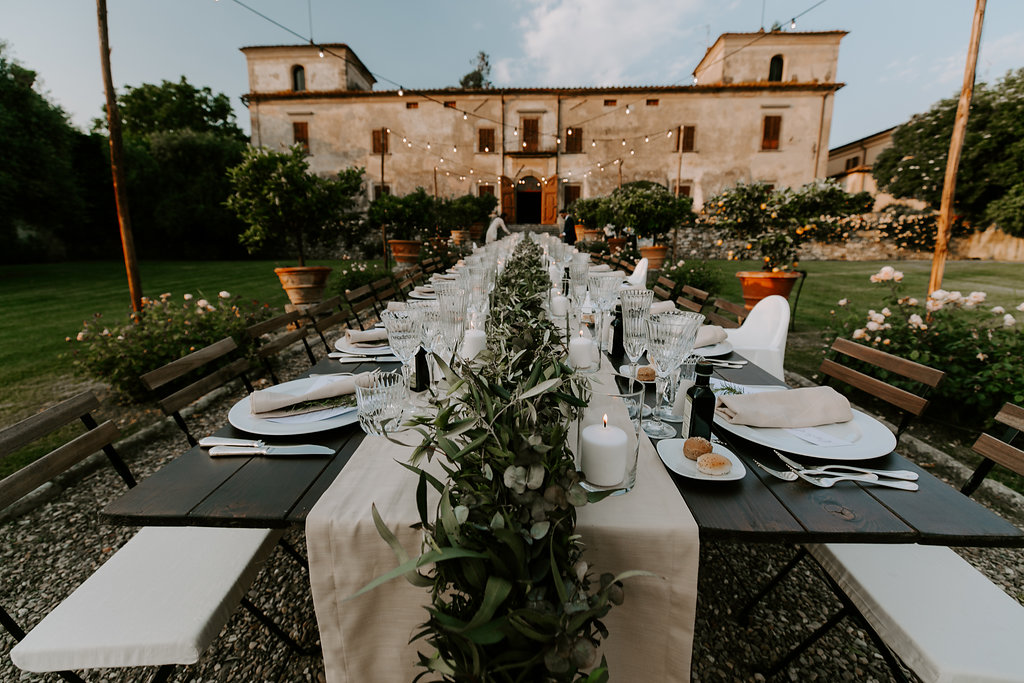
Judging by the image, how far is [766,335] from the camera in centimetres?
293

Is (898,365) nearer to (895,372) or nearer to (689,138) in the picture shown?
(895,372)

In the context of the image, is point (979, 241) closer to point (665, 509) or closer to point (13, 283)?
point (665, 509)

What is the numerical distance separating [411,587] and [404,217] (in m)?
10.5

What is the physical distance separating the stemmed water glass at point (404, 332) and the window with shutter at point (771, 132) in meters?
22.7

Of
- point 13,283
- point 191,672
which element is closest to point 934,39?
point 191,672

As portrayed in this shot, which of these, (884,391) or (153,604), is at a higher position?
Answer: (884,391)

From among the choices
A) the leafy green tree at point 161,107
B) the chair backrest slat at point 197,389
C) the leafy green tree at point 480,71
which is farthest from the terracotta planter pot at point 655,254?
the leafy green tree at point 480,71

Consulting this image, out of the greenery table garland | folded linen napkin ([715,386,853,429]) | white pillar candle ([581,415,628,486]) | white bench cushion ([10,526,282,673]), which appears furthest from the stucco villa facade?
the greenery table garland

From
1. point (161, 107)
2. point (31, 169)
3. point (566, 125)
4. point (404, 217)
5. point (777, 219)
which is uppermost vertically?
point (161, 107)

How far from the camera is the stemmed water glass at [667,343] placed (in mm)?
1303

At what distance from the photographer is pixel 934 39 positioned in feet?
17.5

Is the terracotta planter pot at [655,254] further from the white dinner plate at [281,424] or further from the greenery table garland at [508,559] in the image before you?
the greenery table garland at [508,559]

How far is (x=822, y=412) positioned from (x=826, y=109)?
2395cm

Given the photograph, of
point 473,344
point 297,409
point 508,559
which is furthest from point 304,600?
point 508,559
